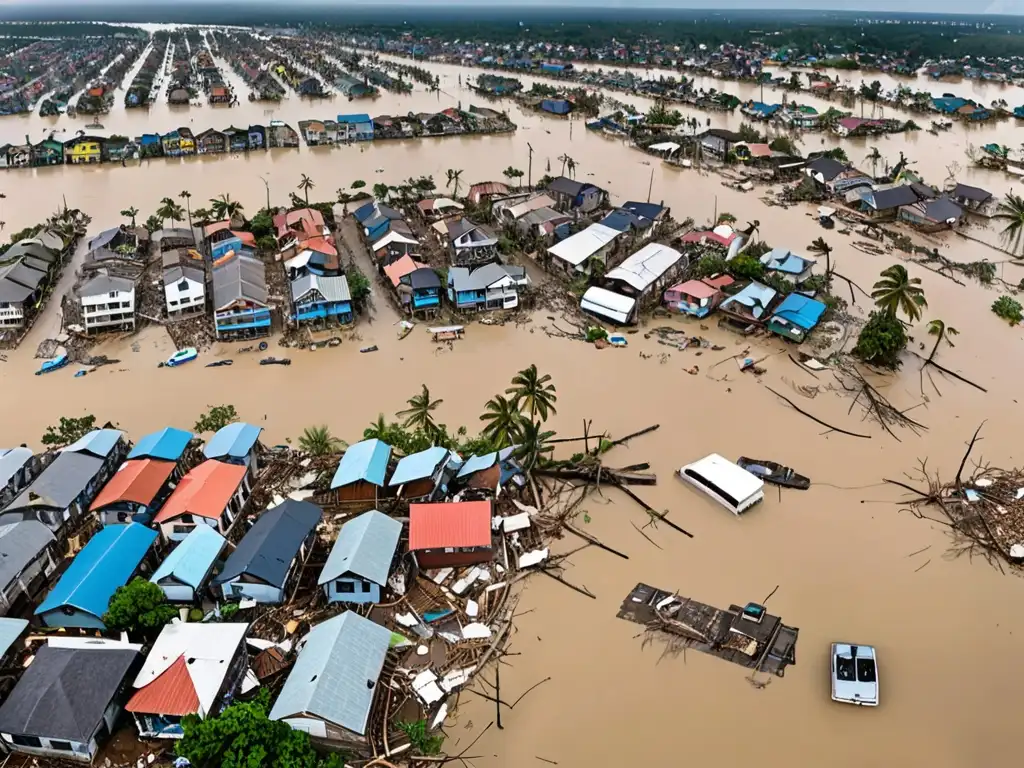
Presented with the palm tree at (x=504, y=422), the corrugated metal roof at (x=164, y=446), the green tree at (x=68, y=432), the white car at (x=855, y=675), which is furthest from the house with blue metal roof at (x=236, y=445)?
the white car at (x=855, y=675)

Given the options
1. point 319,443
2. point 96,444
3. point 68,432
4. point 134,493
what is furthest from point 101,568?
point 68,432

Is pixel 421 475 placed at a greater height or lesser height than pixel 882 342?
lesser

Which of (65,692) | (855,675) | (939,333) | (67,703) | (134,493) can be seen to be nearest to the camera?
(67,703)

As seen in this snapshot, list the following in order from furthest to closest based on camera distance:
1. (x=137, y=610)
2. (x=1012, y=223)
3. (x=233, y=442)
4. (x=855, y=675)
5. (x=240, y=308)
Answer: (x=1012, y=223) < (x=240, y=308) < (x=233, y=442) < (x=137, y=610) < (x=855, y=675)

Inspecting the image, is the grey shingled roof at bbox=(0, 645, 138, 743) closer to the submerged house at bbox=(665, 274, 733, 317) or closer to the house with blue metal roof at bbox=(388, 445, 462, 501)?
the house with blue metal roof at bbox=(388, 445, 462, 501)

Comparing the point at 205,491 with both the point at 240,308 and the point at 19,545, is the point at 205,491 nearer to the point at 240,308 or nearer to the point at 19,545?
the point at 19,545

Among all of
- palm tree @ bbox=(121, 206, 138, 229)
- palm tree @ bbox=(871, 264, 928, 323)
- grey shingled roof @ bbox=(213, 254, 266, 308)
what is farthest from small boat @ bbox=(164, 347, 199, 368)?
palm tree @ bbox=(871, 264, 928, 323)

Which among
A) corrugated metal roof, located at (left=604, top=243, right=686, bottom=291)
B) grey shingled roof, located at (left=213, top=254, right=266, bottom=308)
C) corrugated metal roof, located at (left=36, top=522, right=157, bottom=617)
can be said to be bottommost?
corrugated metal roof, located at (left=36, top=522, right=157, bottom=617)
